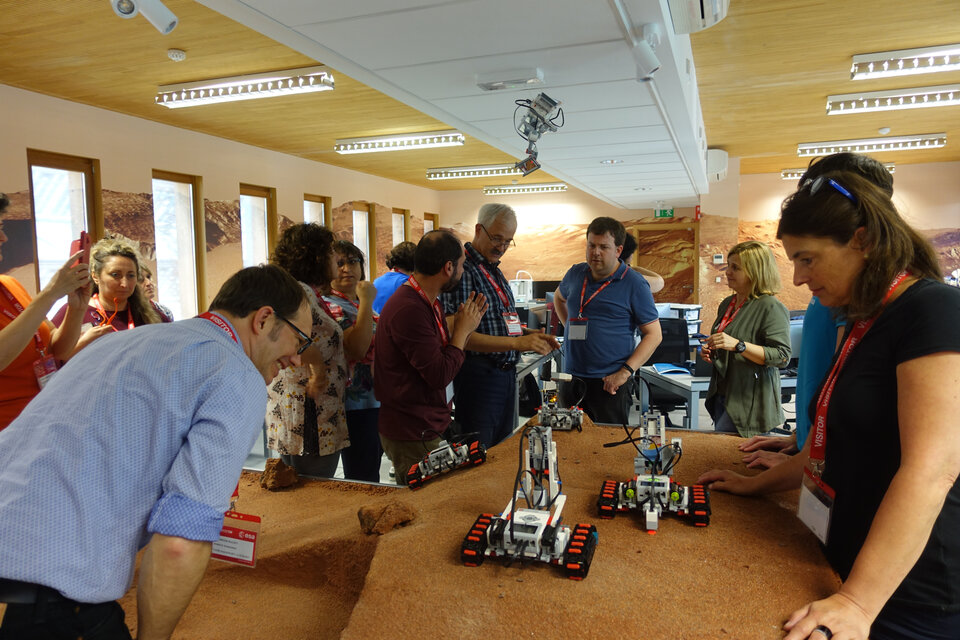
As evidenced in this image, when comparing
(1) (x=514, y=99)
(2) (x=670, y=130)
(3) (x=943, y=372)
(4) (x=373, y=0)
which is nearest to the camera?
(3) (x=943, y=372)

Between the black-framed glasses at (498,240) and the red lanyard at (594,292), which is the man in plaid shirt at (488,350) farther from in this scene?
the red lanyard at (594,292)

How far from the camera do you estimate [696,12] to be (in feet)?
7.16

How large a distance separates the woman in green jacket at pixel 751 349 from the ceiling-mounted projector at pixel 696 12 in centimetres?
102

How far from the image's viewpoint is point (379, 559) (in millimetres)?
1303

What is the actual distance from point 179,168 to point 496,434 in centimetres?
503

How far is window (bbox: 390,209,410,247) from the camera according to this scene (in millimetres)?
10539

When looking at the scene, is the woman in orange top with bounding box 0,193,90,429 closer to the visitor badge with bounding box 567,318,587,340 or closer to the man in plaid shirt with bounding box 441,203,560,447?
the man in plaid shirt with bounding box 441,203,560,447

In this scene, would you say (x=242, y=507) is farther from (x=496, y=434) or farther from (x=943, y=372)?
(x=943, y=372)

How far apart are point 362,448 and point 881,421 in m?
1.99

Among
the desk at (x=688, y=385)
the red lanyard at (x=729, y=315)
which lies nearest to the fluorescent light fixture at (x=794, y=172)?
the desk at (x=688, y=385)

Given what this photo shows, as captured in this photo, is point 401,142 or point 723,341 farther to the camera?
point 401,142

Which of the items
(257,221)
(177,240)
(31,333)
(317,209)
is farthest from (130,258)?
(317,209)

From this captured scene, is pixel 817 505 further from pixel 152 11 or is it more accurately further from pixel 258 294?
pixel 152 11

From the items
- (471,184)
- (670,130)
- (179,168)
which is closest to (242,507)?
(670,130)
